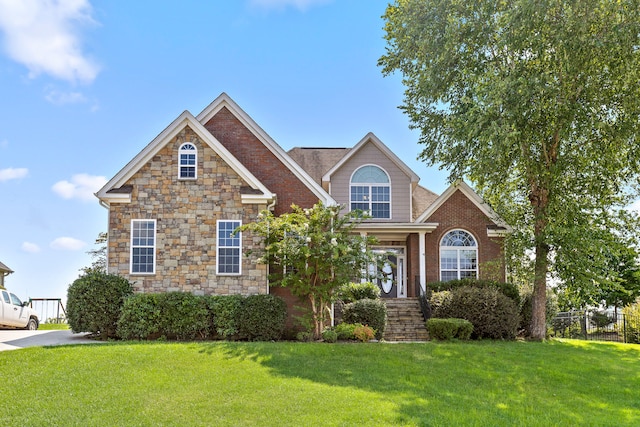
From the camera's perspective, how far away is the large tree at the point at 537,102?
19.6 meters

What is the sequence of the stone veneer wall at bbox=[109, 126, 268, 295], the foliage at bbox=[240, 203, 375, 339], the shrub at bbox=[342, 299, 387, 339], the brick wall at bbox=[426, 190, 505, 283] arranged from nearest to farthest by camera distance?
the foliage at bbox=[240, 203, 375, 339]
the stone veneer wall at bbox=[109, 126, 268, 295]
the shrub at bbox=[342, 299, 387, 339]
the brick wall at bbox=[426, 190, 505, 283]

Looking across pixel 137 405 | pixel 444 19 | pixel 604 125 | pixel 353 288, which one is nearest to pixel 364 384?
pixel 137 405

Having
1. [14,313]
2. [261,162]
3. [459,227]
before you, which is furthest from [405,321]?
[14,313]

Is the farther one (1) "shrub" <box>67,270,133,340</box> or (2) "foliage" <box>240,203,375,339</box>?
(1) "shrub" <box>67,270,133,340</box>

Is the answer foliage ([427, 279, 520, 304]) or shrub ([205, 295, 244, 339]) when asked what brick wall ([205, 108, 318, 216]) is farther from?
foliage ([427, 279, 520, 304])

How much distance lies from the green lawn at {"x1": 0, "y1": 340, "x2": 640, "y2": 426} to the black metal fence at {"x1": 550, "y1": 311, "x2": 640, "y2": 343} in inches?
356

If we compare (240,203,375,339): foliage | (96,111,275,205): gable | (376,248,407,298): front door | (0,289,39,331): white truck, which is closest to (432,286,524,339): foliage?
(240,203,375,339): foliage

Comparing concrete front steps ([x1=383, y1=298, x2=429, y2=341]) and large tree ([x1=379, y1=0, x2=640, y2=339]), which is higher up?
large tree ([x1=379, y1=0, x2=640, y2=339])

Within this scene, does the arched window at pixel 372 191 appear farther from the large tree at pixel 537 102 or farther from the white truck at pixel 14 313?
the white truck at pixel 14 313

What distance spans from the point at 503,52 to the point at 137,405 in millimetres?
16575

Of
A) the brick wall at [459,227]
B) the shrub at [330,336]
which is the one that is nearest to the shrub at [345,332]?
the shrub at [330,336]

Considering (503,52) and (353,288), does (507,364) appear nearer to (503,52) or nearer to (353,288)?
(353,288)

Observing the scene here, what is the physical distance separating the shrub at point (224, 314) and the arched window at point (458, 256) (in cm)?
1046

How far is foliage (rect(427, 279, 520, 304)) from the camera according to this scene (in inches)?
920
